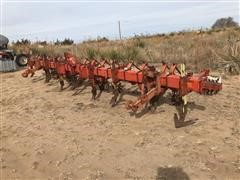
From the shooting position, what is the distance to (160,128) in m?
5.40

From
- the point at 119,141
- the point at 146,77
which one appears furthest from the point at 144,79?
the point at 119,141

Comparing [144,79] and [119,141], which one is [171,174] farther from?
[144,79]

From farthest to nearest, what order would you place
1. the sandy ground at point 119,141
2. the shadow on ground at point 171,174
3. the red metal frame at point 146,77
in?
1. the red metal frame at point 146,77
2. the sandy ground at point 119,141
3. the shadow on ground at point 171,174

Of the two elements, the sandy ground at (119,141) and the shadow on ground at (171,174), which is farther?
the sandy ground at (119,141)

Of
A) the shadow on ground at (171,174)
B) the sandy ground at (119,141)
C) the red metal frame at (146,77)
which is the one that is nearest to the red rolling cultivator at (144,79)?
the red metal frame at (146,77)

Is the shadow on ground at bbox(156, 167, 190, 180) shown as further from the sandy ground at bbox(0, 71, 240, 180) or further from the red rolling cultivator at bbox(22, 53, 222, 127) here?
the red rolling cultivator at bbox(22, 53, 222, 127)

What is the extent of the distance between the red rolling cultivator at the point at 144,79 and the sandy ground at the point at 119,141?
20 centimetres

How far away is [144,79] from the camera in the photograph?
5.86m

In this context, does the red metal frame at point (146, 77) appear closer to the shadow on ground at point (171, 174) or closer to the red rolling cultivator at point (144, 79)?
the red rolling cultivator at point (144, 79)

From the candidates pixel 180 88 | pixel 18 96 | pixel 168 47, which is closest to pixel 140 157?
pixel 180 88

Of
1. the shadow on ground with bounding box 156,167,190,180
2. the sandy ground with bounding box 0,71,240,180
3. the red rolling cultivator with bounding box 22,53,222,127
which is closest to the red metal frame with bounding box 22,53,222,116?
the red rolling cultivator with bounding box 22,53,222,127

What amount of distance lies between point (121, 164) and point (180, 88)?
1.38 meters

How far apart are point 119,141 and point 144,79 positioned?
109cm

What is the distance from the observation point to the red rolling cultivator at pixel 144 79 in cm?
532
